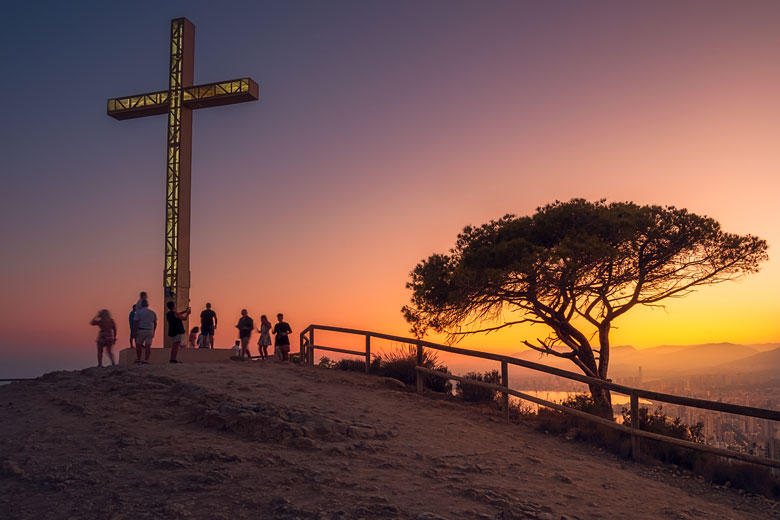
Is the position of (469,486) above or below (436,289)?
below

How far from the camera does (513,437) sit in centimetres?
1150

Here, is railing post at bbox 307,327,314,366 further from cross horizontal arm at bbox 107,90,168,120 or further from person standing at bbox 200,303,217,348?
cross horizontal arm at bbox 107,90,168,120

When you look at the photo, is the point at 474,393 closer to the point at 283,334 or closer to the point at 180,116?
the point at 283,334

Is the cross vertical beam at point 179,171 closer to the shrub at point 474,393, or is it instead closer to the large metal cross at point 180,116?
the large metal cross at point 180,116

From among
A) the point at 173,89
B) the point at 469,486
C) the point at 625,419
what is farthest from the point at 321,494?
the point at 173,89

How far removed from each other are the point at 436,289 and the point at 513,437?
944 cm

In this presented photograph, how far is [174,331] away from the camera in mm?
17297

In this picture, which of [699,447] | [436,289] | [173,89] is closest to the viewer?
[699,447]

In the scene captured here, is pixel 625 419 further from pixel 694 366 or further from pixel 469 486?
pixel 694 366

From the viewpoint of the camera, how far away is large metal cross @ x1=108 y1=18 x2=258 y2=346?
22.0m

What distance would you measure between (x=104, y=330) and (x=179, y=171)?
7.70 m

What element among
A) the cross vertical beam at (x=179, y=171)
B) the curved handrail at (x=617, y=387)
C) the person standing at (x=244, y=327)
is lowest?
the curved handrail at (x=617, y=387)

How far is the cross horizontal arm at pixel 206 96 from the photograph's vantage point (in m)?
22.7

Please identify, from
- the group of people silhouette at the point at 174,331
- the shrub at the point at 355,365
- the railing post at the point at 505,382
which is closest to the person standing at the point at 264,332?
the group of people silhouette at the point at 174,331
